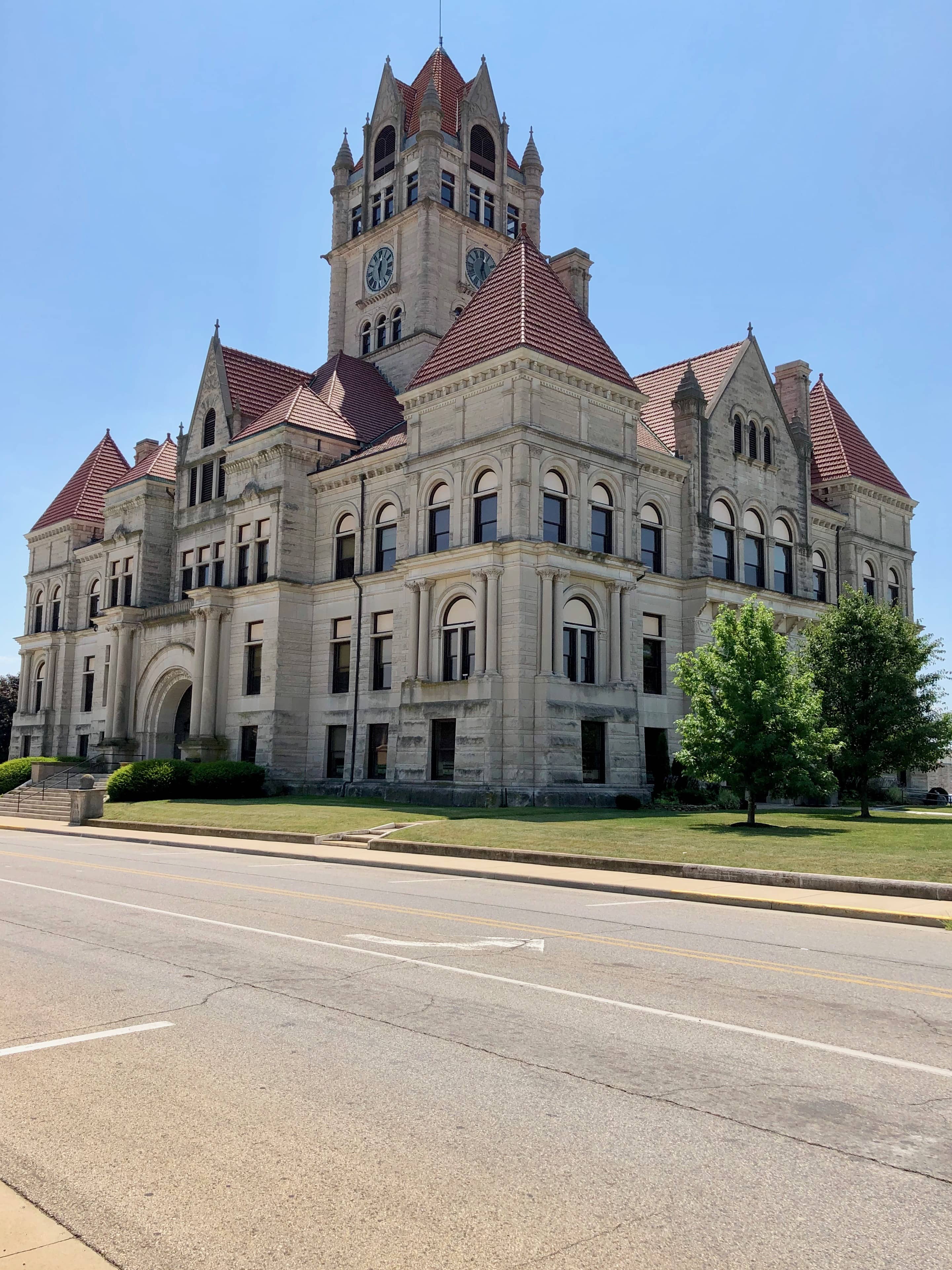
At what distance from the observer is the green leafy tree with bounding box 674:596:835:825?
1065 inches

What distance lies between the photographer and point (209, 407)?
50.3m

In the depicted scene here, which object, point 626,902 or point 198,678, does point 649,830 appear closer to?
point 626,902

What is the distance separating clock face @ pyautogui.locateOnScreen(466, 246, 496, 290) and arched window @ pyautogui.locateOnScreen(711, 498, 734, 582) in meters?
19.8

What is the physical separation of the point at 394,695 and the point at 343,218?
32.1 meters

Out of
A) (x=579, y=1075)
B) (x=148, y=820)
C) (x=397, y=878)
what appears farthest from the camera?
(x=148, y=820)

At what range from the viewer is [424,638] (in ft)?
122

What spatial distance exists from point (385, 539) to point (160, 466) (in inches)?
711

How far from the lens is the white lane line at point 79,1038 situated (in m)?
7.05

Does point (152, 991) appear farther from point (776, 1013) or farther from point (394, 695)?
point (394, 695)

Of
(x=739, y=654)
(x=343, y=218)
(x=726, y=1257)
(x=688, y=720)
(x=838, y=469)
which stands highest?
(x=343, y=218)

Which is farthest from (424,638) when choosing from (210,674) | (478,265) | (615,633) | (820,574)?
(478,265)

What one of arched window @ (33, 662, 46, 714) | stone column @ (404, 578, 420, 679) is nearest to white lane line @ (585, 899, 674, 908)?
stone column @ (404, 578, 420, 679)

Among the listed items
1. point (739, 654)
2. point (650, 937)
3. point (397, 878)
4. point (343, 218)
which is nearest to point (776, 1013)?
point (650, 937)

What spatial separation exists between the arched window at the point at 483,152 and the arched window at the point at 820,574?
27.5 metres
